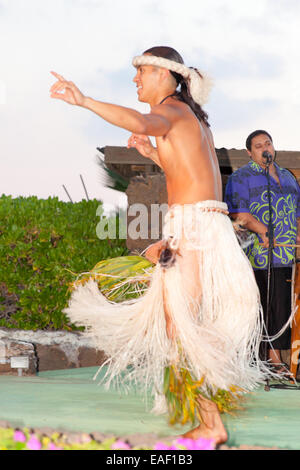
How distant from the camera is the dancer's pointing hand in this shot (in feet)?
9.92

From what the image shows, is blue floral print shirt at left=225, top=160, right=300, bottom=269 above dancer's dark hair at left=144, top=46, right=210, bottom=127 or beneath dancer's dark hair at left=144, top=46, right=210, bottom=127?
beneath

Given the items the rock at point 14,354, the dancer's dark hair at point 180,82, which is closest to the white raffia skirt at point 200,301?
the dancer's dark hair at point 180,82

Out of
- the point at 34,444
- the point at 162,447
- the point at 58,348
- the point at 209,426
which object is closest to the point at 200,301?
the point at 209,426

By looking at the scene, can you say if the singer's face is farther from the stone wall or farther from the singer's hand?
the stone wall

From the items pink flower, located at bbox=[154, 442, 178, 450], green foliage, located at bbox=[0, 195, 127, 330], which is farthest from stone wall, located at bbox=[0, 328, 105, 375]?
pink flower, located at bbox=[154, 442, 178, 450]

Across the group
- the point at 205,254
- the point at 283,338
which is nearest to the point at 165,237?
the point at 205,254

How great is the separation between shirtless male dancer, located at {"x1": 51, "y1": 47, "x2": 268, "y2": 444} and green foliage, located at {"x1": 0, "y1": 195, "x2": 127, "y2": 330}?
11.1 feet

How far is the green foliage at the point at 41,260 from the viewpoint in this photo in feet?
22.7

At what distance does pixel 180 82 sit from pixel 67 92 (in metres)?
0.89

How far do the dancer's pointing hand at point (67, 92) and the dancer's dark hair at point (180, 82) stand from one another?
754mm

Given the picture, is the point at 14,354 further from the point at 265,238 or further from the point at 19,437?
the point at 19,437

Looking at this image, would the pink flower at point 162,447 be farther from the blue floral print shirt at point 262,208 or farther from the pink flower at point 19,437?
the blue floral print shirt at point 262,208

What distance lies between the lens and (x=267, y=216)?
596cm

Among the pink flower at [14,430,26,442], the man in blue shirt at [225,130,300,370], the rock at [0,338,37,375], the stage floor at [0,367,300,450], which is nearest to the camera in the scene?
the pink flower at [14,430,26,442]
